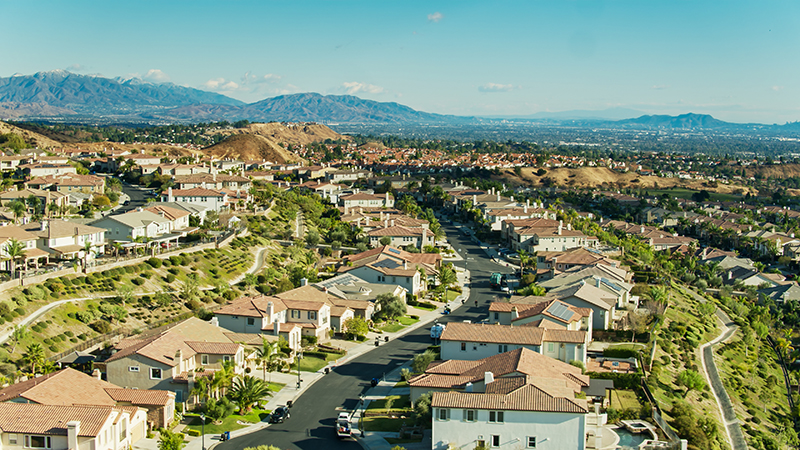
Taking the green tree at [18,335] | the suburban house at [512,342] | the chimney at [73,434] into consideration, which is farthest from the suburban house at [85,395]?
the suburban house at [512,342]

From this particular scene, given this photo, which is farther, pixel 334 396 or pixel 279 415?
pixel 334 396

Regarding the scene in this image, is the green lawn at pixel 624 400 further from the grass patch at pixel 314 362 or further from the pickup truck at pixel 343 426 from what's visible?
the grass patch at pixel 314 362

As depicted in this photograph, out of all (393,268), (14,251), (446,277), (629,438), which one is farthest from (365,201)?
(629,438)

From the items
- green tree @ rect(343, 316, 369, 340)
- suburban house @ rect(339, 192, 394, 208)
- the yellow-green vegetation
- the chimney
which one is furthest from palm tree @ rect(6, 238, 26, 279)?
suburban house @ rect(339, 192, 394, 208)

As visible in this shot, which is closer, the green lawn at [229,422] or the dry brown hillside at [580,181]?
the green lawn at [229,422]

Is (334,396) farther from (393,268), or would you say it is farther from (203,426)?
(393,268)

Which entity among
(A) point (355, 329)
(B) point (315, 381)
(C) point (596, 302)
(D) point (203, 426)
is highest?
(C) point (596, 302)
